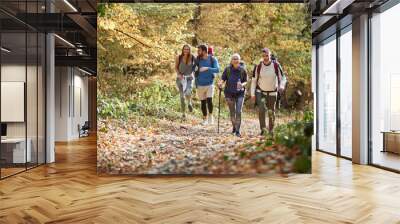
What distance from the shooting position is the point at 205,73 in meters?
6.95

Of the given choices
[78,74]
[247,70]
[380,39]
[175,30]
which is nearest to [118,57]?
[175,30]

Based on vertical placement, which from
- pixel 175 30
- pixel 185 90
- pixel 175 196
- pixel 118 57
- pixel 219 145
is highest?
pixel 175 30

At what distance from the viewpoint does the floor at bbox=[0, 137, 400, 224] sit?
4.19 metres

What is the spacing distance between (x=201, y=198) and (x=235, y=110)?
220cm

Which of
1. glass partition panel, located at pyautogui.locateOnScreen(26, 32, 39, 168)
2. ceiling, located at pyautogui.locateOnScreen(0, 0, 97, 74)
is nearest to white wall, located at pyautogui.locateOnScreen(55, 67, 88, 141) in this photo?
ceiling, located at pyautogui.locateOnScreen(0, 0, 97, 74)

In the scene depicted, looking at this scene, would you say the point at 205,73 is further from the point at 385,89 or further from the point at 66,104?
the point at 66,104

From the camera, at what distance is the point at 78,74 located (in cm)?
1742

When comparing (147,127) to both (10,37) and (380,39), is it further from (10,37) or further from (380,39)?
(380,39)

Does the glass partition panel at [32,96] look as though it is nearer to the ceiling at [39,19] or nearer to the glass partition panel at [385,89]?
the ceiling at [39,19]

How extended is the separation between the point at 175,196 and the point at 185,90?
222 cm

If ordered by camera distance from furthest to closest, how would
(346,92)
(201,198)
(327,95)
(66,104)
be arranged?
(66,104) < (327,95) < (346,92) < (201,198)

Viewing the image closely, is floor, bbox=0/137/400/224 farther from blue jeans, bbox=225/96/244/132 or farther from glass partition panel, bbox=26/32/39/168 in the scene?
blue jeans, bbox=225/96/244/132

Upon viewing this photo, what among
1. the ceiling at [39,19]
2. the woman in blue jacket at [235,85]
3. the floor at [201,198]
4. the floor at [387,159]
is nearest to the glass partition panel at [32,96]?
the ceiling at [39,19]

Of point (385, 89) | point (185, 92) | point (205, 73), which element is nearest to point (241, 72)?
point (205, 73)
